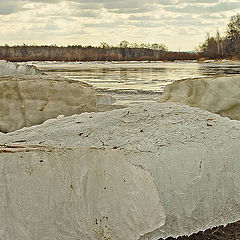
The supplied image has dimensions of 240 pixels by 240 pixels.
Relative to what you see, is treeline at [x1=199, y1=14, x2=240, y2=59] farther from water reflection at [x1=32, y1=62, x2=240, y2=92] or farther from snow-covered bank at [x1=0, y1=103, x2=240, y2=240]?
snow-covered bank at [x1=0, y1=103, x2=240, y2=240]

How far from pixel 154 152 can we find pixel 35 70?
15.5 ft

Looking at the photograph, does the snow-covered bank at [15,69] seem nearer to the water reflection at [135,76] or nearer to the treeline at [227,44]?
the water reflection at [135,76]

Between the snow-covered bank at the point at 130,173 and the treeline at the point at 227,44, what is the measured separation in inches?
2078

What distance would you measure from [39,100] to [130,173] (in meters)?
1.85

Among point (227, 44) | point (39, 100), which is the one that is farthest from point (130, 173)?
point (227, 44)

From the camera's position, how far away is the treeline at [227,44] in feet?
188

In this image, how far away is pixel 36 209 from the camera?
76.2 inches

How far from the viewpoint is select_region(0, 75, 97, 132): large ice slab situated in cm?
366

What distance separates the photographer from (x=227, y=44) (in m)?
59.6

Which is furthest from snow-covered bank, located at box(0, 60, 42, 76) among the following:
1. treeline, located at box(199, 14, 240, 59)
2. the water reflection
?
treeline, located at box(199, 14, 240, 59)

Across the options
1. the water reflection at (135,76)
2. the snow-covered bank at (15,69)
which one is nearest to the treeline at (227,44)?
the water reflection at (135,76)

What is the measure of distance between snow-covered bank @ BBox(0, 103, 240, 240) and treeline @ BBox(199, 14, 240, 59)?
52.8 m

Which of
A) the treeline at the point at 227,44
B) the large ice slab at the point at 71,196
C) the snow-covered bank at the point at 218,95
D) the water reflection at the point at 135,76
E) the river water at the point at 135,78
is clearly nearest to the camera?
the large ice slab at the point at 71,196

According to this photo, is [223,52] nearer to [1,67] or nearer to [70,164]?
[1,67]
